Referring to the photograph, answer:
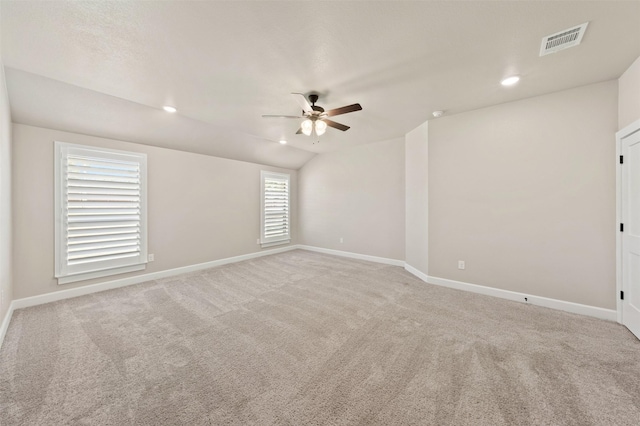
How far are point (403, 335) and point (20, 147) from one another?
5.20 m

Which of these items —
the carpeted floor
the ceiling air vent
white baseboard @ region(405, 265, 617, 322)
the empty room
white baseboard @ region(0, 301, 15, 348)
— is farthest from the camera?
white baseboard @ region(405, 265, 617, 322)

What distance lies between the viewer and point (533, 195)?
3090 mm

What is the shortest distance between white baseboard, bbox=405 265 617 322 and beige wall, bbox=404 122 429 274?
1.16 feet

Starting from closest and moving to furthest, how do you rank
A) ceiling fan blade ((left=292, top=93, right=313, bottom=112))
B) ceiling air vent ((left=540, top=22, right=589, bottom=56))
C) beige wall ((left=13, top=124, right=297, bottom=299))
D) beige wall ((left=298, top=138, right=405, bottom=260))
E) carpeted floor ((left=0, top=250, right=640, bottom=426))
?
1. carpeted floor ((left=0, top=250, right=640, bottom=426))
2. ceiling air vent ((left=540, top=22, right=589, bottom=56))
3. ceiling fan blade ((left=292, top=93, right=313, bottom=112))
4. beige wall ((left=13, top=124, right=297, bottom=299))
5. beige wall ((left=298, top=138, right=405, bottom=260))

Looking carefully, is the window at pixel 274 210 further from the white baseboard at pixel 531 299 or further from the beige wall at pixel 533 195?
the beige wall at pixel 533 195

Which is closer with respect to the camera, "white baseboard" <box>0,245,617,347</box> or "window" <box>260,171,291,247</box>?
"white baseboard" <box>0,245,617,347</box>

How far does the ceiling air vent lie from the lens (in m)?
1.89

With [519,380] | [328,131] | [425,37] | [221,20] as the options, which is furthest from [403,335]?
[328,131]

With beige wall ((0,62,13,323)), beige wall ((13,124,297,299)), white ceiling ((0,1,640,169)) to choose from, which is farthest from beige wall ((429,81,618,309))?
beige wall ((0,62,13,323))

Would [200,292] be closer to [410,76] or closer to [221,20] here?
[221,20]

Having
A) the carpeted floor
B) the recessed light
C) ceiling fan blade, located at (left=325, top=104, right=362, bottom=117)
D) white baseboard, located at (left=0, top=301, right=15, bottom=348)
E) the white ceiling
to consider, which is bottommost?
the carpeted floor

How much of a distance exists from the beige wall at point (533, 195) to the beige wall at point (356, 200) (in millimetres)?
1225

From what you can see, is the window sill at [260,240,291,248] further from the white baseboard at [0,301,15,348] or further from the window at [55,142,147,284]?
the white baseboard at [0,301,15,348]

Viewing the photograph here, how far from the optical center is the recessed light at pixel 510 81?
2604 mm
